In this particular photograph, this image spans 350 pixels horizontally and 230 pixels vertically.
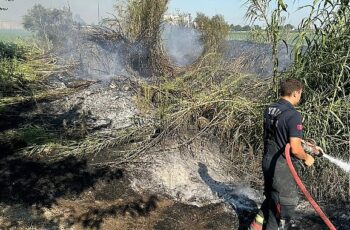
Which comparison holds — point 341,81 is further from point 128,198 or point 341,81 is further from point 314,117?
point 128,198

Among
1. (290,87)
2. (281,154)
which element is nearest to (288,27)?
(290,87)

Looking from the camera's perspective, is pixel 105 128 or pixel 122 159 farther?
pixel 105 128

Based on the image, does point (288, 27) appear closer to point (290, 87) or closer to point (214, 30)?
point (290, 87)

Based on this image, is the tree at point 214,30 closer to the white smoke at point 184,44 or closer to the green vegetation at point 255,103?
the white smoke at point 184,44

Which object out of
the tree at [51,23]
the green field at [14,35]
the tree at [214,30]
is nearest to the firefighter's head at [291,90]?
the tree at [214,30]

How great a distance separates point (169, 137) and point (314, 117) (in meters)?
2.08

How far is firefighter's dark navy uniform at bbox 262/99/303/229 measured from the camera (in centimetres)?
317

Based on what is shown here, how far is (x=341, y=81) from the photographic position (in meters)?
4.52

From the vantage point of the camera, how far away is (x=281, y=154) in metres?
3.31

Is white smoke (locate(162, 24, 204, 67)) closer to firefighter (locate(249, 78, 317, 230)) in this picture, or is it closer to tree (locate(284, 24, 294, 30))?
tree (locate(284, 24, 294, 30))

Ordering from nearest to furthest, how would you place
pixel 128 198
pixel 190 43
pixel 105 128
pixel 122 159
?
pixel 128 198, pixel 122 159, pixel 105 128, pixel 190 43

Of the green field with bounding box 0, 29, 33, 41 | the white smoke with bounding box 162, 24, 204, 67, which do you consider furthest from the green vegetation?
the green field with bounding box 0, 29, 33, 41

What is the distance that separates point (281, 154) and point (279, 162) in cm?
7

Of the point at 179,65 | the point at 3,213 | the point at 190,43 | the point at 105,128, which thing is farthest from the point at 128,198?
the point at 190,43
